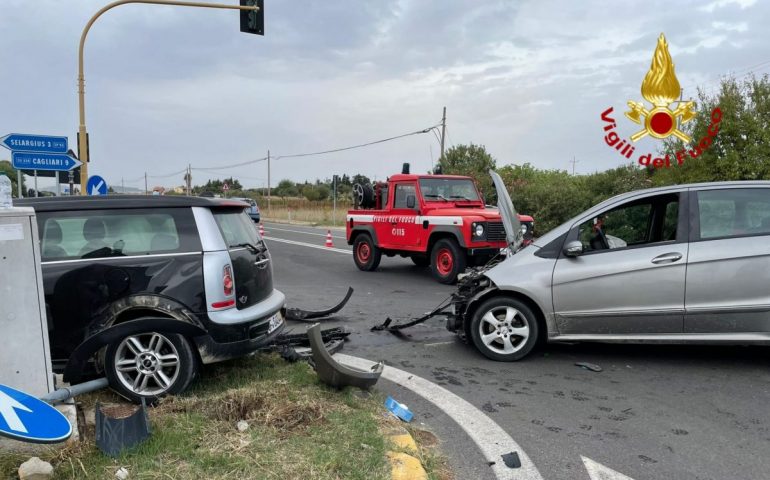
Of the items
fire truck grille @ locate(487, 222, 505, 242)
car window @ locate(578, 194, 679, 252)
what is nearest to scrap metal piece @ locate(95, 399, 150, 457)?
car window @ locate(578, 194, 679, 252)

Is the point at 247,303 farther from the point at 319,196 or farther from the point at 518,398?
the point at 319,196

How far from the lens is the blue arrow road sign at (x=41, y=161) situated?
12844 millimetres

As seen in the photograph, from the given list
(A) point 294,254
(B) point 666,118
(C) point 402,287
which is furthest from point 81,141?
(B) point 666,118

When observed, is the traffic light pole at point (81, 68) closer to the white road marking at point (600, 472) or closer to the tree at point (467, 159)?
the white road marking at point (600, 472)

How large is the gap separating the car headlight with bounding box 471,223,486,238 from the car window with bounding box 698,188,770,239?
497 centimetres

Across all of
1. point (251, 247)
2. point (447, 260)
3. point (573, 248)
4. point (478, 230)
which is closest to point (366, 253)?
point (447, 260)

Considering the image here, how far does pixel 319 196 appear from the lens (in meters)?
74.2

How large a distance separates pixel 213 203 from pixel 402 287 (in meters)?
6.03

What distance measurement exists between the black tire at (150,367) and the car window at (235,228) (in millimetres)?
873

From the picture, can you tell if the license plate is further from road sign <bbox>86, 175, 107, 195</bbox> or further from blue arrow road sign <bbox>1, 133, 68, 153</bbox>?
road sign <bbox>86, 175, 107, 195</bbox>

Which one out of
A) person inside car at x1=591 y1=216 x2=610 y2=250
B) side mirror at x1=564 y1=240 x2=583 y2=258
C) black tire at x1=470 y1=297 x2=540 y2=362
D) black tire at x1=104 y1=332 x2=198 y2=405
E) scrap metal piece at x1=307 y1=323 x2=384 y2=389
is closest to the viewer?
black tire at x1=104 y1=332 x2=198 y2=405

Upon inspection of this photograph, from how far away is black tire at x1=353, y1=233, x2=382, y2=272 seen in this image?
12078 mm

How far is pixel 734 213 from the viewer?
193 inches

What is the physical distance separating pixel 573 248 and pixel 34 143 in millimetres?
12804
